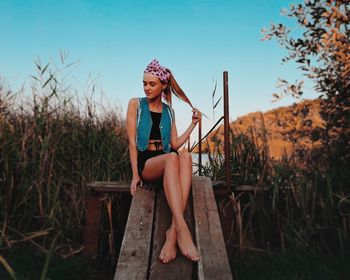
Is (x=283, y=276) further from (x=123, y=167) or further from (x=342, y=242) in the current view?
(x=123, y=167)

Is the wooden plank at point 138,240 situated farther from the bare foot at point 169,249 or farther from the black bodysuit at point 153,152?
the black bodysuit at point 153,152

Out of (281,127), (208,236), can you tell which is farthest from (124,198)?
(281,127)

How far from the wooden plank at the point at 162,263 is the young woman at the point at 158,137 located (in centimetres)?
18

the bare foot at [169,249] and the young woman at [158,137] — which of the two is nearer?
the bare foot at [169,249]

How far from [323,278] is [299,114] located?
7.30ft

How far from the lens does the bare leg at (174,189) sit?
204 cm

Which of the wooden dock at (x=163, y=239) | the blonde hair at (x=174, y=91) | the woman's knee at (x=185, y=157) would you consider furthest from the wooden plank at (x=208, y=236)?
the blonde hair at (x=174, y=91)

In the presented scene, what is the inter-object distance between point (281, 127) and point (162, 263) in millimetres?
2747

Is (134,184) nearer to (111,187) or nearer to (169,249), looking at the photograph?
(111,187)

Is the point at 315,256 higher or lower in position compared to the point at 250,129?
lower

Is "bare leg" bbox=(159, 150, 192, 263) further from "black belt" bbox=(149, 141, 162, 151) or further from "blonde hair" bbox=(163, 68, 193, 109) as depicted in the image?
"blonde hair" bbox=(163, 68, 193, 109)

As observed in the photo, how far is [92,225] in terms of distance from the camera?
305 centimetres

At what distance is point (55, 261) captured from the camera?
2732 mm

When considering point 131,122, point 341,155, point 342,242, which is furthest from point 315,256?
point 131,122
